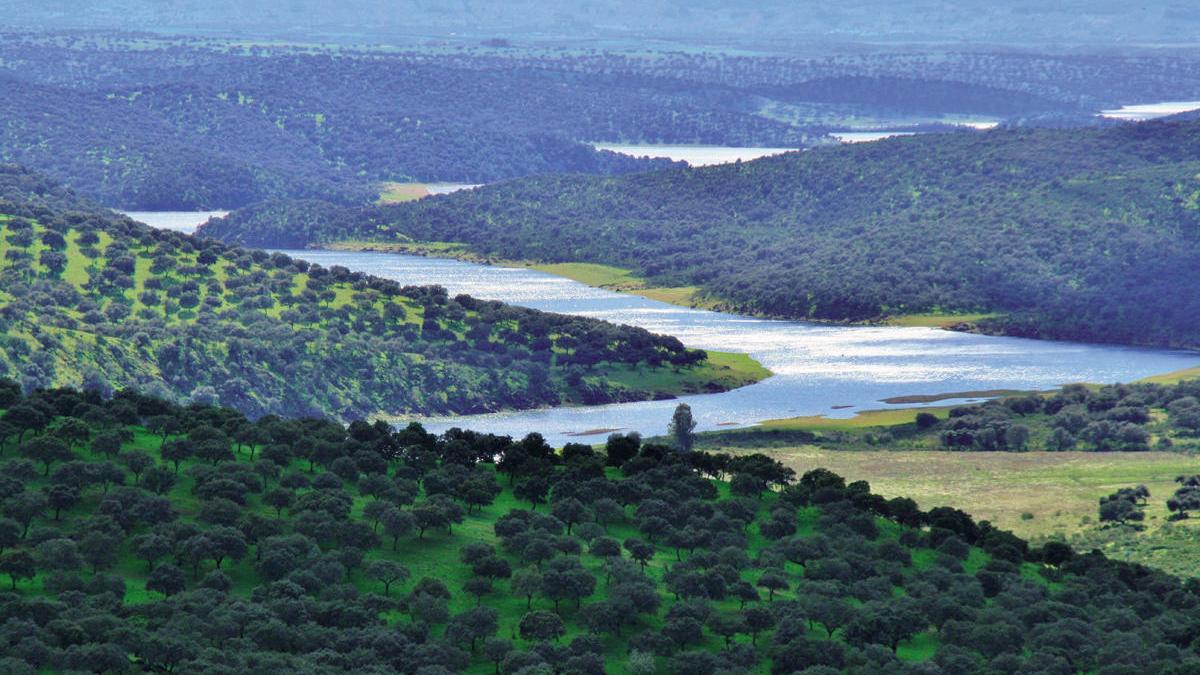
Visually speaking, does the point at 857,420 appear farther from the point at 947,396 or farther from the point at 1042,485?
the point at 1042,485

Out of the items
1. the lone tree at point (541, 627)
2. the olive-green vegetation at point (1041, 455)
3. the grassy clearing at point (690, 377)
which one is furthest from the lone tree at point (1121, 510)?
the grassy clearing at point (690, 377)

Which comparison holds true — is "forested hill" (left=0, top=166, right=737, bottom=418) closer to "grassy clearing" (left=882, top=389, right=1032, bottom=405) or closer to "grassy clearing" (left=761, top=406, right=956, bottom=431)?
"grassy clearing" (left=882, top=389, right=1032, bottom=405)

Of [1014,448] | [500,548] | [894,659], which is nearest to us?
[894,659]

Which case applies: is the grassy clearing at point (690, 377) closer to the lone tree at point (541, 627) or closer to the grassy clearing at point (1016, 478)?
the grassy clearing at point (1016, 478)

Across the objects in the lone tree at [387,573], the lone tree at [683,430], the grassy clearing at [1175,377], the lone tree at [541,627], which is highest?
the grassy clearing at [1175,377]

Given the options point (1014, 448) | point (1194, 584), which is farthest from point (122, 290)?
point (1194, 584)

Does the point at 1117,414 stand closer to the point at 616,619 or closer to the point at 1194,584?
the point at 1194,584

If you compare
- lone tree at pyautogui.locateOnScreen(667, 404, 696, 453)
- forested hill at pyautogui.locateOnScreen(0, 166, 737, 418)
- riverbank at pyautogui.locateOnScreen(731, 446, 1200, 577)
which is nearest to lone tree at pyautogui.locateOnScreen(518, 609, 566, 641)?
riverbank at pyautogui.locateOnScreen(731, 446, 1200, 577)

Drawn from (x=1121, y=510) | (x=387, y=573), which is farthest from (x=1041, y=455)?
(x=387, y=573)
